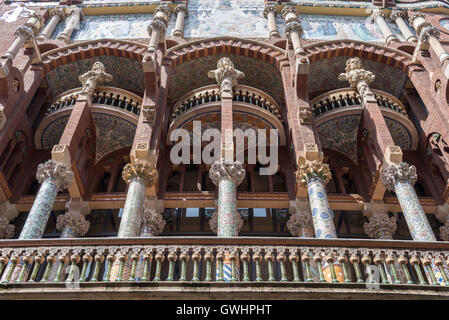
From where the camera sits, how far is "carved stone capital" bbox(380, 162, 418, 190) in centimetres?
1004

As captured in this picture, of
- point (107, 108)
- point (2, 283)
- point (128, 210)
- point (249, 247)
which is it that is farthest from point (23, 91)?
point (249, 247)

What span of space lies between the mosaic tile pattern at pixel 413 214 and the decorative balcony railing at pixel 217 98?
472 centimetres

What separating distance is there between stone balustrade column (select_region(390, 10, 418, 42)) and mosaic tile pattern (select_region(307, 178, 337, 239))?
8909mm

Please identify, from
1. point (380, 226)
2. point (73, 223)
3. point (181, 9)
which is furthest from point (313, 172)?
point (181, 9)

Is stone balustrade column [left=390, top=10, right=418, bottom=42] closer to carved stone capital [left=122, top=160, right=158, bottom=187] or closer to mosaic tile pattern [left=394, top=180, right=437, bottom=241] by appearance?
mosaic tile pattern [left=394, top=180, right=437, bottom=241]

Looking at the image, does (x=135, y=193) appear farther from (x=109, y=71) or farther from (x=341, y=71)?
(x=341, y=71)

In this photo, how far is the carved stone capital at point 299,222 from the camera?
36.2 ft

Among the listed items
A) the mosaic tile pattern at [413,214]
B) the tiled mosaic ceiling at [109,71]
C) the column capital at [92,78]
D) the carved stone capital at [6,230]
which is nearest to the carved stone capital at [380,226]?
the mosaic tile pattern at [413,214]

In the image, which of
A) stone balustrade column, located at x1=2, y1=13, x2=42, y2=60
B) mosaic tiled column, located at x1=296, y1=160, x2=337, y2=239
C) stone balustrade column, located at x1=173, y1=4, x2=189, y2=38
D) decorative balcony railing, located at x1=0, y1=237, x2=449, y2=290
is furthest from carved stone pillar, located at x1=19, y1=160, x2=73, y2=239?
stone balustrade column, located at x1=173, y1=4, x2=189, y2=38

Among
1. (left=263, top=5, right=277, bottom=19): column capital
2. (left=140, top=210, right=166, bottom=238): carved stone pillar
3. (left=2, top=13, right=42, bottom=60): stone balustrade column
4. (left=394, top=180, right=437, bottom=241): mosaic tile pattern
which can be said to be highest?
(left=263, top=5, right=277, bottom=19): column capital

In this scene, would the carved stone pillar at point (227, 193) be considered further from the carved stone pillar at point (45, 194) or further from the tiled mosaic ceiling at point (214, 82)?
the tiled mosaic ceiling at point (214, 82)

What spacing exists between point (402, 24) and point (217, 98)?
8.44m

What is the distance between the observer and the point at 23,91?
12633 mm

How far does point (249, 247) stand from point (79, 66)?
10.5m
